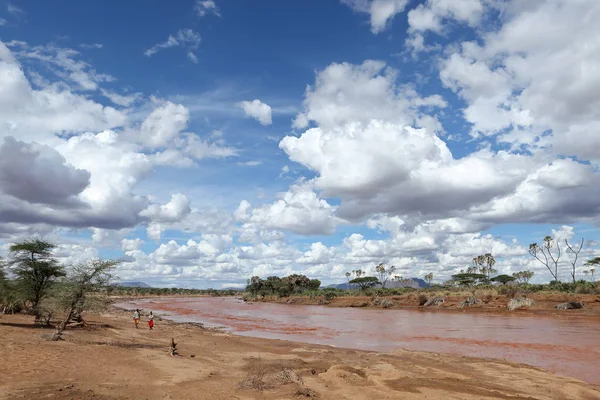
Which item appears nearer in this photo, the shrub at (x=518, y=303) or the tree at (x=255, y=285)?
the shrub at (x=518, y=303)

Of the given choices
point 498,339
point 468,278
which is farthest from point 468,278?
point 498,339

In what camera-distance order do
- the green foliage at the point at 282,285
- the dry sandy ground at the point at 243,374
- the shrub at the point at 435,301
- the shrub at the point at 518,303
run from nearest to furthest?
the dry sandy ground at the point at 243,374
the shrub at the point at 518,303
the shrub at the point at 435,301
the green foliage at the point at 282,285

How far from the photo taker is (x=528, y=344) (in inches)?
1187

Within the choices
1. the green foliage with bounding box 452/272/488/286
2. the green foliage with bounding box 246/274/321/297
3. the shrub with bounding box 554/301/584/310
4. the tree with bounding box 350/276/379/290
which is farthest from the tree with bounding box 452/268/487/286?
the shrub with bounding box 554/301/584/310

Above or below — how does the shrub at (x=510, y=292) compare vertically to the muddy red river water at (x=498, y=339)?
above

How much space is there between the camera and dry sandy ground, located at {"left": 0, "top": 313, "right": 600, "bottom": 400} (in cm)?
1462

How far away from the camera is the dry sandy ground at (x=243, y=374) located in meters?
14.6

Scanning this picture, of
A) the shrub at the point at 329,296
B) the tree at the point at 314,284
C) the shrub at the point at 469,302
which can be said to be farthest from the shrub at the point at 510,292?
the tree at the point at 314,284

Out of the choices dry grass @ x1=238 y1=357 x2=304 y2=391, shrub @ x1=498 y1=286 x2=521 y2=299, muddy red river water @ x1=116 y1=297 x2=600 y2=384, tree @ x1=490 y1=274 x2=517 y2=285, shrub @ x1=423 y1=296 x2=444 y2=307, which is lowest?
muddy red river water @ x1=116 y1=297 x2=600 y2=384

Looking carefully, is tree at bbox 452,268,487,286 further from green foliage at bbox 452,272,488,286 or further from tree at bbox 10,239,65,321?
tree at bbox 10,239,65,321

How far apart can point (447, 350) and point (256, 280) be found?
11846 centimetres

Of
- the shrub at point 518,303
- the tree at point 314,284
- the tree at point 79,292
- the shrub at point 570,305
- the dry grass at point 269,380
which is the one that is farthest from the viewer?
the tree at point 314,284

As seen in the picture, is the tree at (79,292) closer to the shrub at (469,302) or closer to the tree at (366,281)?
the shrub at (469,302)

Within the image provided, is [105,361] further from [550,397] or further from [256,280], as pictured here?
[256,280]
